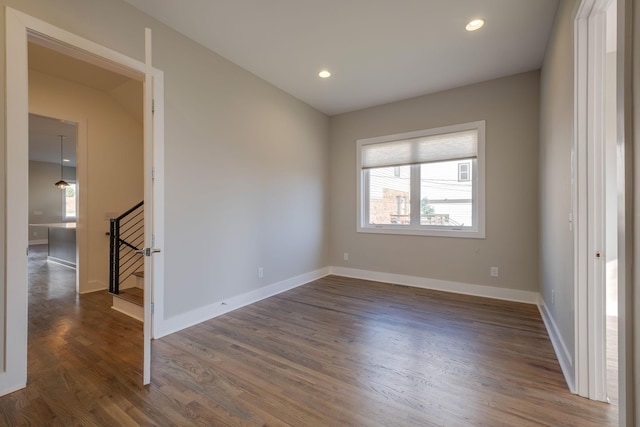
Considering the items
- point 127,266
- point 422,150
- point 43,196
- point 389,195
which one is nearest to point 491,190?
A: point 422,150

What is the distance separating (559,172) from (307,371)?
251 cm

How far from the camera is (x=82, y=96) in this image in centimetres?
406

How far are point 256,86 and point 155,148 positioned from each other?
1652 millimetres

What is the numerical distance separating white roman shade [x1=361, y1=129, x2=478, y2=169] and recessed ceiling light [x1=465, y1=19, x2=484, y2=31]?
1527mm

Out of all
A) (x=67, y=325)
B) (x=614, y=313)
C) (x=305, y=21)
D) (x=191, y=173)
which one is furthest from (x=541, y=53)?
(x=67, y=325)

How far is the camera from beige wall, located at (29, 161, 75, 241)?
9383mm

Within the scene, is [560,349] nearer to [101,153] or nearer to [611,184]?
[611,184]

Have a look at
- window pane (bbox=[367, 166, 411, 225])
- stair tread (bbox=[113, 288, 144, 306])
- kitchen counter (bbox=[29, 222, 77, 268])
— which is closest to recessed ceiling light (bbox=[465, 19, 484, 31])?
window pane (bbox=[367, 166, 411, 225])

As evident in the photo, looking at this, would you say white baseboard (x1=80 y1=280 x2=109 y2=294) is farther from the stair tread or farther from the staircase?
the stair tread

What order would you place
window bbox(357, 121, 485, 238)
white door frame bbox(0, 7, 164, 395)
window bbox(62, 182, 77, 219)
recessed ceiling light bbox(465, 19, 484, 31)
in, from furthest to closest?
window bbox(62, 182, 77, 219)
window bbox(357, 121, 485, 238)
recessed ceiling light bbox(465, 19, 484, 31)
white door frame bbox(0, 7, 164, 395)

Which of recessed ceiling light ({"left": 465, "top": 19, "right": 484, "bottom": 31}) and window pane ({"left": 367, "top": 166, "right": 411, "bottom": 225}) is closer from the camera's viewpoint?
recessed ceiling light ({"left": 465, "top": 19, "right": 484, "bottom": 31})

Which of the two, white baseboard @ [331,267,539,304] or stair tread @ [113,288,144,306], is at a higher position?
stair tread @ [113,288,144,306]

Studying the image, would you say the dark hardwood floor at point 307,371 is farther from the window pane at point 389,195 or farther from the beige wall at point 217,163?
the window pane at point 389,195

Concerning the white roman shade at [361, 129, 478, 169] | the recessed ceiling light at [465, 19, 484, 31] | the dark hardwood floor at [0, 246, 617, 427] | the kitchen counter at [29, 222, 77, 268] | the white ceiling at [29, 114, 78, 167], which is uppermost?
the recessed ceiling light at [465, 19, 484, 31]
